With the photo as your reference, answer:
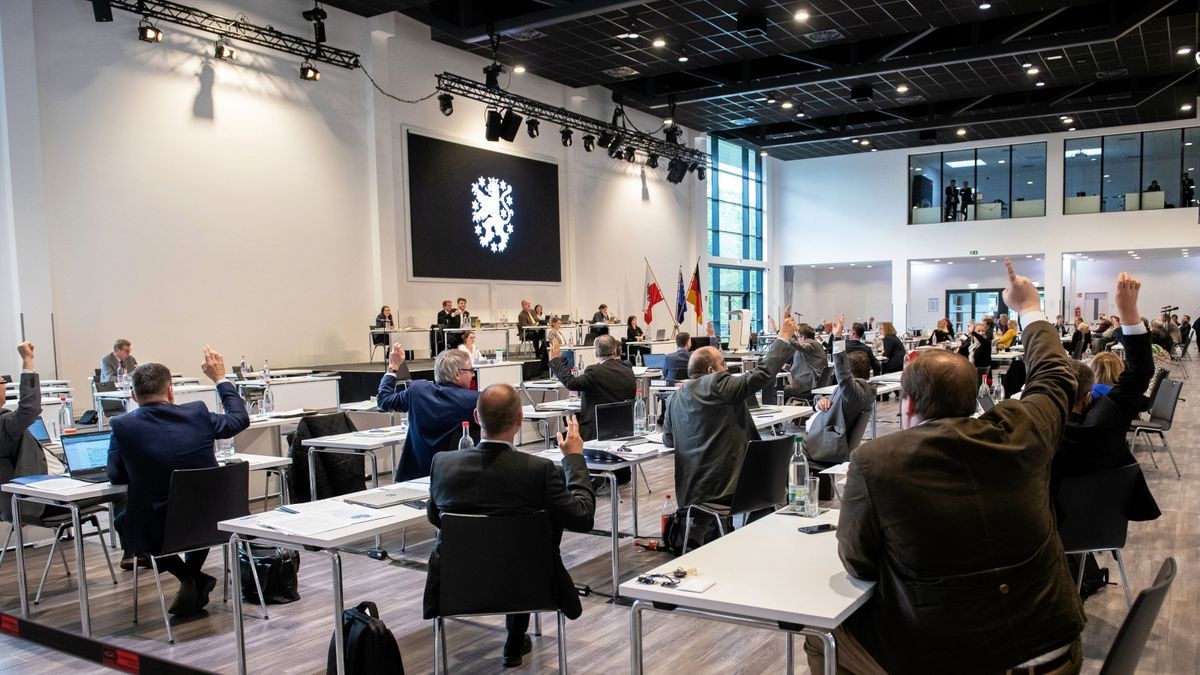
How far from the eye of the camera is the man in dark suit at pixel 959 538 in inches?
81.6

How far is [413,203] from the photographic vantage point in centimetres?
1485

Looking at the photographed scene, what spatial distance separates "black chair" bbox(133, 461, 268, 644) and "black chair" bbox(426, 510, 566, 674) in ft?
5.98

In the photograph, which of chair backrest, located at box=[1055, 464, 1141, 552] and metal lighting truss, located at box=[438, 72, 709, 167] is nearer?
chair backrest, located at box=[1055, 464, 1141, 552]

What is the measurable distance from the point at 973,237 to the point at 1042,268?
2.70 metres

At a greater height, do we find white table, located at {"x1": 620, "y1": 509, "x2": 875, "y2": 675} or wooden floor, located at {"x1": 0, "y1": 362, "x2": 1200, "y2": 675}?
white table, located at {"x1": 620, "y1": 509, "x2": 875, "y2": 675}

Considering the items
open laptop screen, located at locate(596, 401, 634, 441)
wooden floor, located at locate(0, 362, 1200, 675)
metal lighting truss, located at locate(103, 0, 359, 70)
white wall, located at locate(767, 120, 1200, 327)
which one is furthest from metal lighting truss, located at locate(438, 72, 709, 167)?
wooden floor, located at locate(0, 362, 1200, 675)

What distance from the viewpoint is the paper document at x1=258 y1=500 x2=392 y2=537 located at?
3283mm

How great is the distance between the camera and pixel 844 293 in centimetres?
2756

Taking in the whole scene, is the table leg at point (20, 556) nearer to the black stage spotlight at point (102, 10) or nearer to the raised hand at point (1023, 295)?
the raised hand at point (1023, 295)

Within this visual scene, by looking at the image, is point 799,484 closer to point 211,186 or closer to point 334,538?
point 334,538

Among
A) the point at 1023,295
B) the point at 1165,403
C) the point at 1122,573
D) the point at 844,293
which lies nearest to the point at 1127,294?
the point at 1023,295

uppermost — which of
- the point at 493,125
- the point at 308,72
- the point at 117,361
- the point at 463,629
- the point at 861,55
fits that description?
the point at 861,55

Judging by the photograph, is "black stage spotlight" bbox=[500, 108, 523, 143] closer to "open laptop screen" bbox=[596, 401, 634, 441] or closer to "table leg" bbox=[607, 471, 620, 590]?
"open laptop screen" bbox=[596, 401, 634, 441]

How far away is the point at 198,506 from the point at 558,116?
13.8 m
